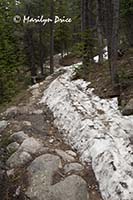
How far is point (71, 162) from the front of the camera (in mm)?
8172

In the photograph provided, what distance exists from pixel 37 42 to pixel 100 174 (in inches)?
824

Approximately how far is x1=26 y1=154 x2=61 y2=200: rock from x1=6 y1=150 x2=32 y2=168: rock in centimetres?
34

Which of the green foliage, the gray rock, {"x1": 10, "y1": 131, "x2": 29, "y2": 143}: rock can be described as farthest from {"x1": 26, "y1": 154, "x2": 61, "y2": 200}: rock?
the green foliage

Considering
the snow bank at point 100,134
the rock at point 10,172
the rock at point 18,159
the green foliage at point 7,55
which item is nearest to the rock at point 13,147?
the rock at point 18,159

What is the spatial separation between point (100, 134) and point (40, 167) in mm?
1672

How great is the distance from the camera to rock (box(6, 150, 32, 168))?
8538 millimetres

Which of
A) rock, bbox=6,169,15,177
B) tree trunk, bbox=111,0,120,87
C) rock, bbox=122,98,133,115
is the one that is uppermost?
tree trunk, bbox=111,0,120,87

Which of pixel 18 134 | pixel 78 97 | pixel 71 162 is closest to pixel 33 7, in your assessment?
pixel 78 97

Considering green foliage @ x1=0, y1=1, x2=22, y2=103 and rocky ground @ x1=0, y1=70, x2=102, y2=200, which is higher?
green foliage @ x1=0, y1=1, x2=22, y2=103

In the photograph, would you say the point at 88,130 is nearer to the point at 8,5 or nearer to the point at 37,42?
the point at 8,5

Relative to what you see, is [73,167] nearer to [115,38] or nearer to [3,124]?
[3,124]

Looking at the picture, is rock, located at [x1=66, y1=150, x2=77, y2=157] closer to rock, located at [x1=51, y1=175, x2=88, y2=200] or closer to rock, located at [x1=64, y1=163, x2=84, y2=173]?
rock, located at [x1=64, y1=163, x2=84, y2=173]

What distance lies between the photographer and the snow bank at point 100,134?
22.7ft

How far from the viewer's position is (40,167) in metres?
8.02
